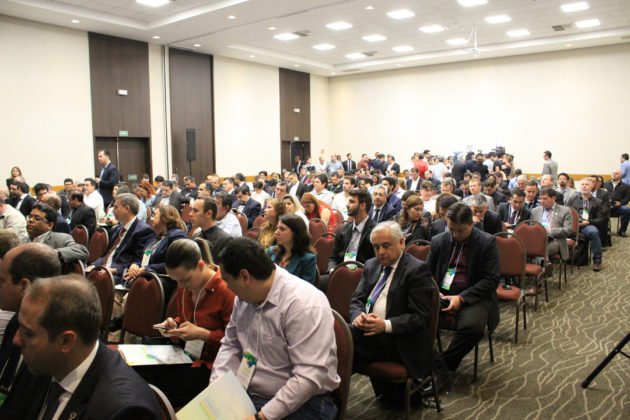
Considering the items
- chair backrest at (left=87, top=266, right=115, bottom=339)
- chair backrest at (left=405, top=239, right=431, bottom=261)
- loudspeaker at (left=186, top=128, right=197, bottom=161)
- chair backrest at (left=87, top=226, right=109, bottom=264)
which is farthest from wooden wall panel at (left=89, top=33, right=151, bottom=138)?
chair backrest at (left=405, top=239, right=431, bottom=261)

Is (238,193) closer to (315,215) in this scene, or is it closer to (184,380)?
(315,215)

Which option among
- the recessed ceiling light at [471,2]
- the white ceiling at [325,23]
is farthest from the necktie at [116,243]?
the recessed ceiling light at [471,2]

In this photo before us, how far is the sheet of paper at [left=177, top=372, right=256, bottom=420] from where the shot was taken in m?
1.76

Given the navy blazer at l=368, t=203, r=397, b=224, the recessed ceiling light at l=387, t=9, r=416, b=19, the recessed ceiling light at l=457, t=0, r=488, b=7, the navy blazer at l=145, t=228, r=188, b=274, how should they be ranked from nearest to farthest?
the navy blazer at l=145, t=228, r=188, b=274 < the navy blazer at l=368, t=203, r=397, b=224 < the recessed ceiling light at l=457, t=0, r=488, b=7 < the recessed ceiling light at l=387, t=9, r=416, b=19

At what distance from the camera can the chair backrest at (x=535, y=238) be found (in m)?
4.94

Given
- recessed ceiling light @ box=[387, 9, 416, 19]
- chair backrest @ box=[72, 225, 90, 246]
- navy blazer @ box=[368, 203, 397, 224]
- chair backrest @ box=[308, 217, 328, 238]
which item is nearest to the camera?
chair backrest @ box=[72, 225, 90, 246]

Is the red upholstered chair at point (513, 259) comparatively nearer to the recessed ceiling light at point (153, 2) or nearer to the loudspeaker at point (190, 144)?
the recessed ceiling light at point (153, 2)

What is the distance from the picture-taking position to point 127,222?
4273 millimetres

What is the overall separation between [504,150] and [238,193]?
38.1ft

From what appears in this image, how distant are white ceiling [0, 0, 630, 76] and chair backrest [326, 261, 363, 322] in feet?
27.6

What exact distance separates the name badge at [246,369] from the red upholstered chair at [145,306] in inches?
40.7

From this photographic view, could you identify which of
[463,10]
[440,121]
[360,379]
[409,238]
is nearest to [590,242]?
[409,238]

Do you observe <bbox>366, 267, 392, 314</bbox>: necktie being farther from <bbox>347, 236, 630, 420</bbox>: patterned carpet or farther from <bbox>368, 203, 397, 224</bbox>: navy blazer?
<bbox>368, 203, 397, 224</bbox>: navy blazer

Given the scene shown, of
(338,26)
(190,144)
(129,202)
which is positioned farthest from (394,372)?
(190,144)
